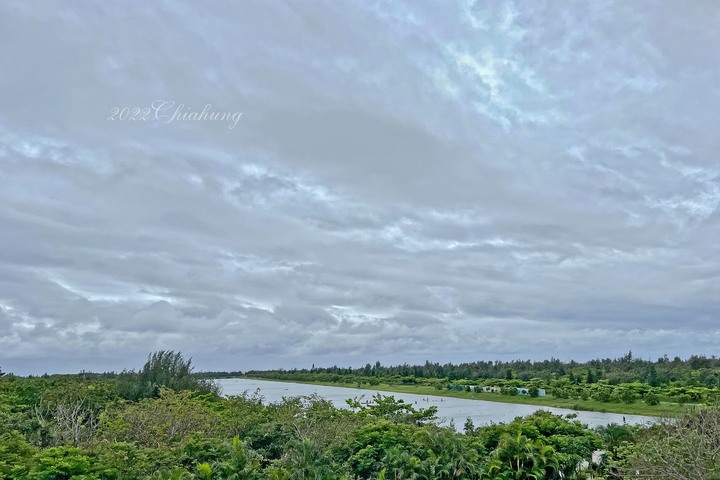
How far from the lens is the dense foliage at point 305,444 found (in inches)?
404

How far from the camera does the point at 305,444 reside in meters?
12.8

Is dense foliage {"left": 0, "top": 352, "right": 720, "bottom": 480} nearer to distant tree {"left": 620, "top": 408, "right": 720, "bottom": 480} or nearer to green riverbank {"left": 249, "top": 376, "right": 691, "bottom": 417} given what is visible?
distant tree {"left": 620, "top": 408, "right": 720, "bottom": 480}

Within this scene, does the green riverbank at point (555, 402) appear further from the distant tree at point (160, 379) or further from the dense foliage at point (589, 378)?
the distant tree at point (160, 379)

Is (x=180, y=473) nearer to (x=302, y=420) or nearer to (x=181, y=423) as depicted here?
(x=181, y=423)

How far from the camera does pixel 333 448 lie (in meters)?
14.7

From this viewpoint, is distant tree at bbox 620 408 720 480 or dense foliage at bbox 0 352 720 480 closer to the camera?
distant tree at bbox 620 408 720 480

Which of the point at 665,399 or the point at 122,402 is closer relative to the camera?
the point at 122,402

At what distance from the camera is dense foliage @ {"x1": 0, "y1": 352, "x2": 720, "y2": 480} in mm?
10266

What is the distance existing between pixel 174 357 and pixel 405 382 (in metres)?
61.9

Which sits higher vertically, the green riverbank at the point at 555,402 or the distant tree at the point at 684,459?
the distant tree at the point at 684,459

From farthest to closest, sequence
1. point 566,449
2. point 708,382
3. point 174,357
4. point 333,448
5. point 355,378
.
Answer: point 355,378 < point 708,382 < point 174,357 < point 566,449 < point 333,448

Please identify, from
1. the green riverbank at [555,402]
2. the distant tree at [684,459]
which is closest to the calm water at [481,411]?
the green riverbank at [555,402]

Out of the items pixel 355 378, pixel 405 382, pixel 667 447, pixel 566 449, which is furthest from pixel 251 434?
pixel 355 378

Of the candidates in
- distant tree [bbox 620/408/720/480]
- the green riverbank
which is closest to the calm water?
the green riverbank
